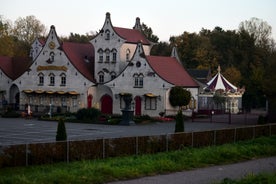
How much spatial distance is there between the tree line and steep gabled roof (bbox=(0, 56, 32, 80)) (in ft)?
36.2

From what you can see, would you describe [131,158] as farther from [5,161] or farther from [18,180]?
[18,180]

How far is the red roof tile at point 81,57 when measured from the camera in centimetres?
6425

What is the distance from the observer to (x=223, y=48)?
94750mm

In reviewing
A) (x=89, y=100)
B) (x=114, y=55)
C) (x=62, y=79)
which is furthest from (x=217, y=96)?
(x=62, y=79)

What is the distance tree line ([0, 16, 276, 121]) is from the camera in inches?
3305

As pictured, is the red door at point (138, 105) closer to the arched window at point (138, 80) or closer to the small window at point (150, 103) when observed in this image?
the small window at point (150, 103)

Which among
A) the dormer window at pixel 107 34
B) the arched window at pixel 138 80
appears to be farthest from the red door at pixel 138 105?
the dormer window at pixel 107 34

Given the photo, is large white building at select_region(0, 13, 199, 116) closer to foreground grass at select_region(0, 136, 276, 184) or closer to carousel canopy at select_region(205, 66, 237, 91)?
carousel canopy at select_region(205, 66, 237, 91)

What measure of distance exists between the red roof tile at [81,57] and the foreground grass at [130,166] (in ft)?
127

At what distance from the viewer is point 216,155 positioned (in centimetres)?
2450

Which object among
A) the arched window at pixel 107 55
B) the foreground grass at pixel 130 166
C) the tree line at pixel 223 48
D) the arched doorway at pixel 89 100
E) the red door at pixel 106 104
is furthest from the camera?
the tree line at pixel 223 48

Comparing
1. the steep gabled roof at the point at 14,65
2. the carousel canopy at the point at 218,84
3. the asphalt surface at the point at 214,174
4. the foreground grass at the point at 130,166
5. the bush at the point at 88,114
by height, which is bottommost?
the asphalt surface at the point at 214,174

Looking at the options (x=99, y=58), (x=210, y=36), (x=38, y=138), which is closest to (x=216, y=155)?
(x=38, y=138)

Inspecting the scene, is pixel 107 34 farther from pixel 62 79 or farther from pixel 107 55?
pixel 62 79
